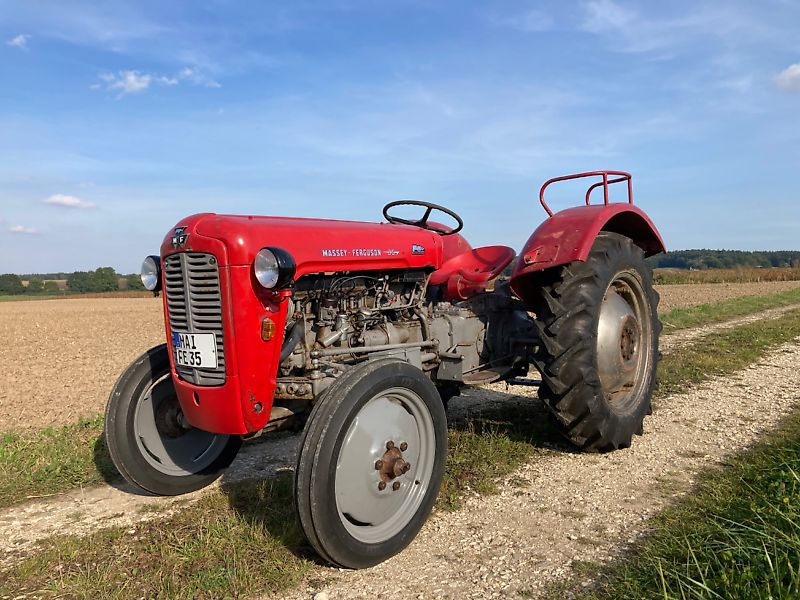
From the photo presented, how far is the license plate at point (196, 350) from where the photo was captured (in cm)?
304

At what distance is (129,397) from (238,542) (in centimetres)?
118

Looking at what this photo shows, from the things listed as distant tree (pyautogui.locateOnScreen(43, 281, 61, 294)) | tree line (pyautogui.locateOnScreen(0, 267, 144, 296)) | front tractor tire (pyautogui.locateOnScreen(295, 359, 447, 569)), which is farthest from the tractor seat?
distant tree (pyautogui.locateOnScreen(43, 281, 61, 294))

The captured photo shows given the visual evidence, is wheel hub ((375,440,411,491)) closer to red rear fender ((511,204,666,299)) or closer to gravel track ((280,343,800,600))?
gravel track ((280,343,800,600))

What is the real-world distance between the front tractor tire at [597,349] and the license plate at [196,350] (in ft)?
6.74

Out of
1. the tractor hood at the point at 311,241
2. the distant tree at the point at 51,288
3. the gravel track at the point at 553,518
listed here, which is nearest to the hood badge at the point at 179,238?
the tractor hood at the point at 311,241

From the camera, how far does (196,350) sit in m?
3.09

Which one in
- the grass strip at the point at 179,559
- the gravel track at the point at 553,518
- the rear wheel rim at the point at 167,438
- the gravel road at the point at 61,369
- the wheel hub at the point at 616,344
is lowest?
the gravel track at the point at 553,518

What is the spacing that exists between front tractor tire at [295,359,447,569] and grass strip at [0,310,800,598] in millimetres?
277

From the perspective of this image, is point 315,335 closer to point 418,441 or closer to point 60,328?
point 418,441

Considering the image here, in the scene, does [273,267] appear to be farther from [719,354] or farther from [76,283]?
[76,283]

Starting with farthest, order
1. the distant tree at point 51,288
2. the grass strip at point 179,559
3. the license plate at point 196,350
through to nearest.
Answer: the distant tree at point 51,288, the license plate at point 196,350, the grass strip at point 179,559

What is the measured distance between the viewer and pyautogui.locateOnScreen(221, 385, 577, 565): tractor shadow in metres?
3.13

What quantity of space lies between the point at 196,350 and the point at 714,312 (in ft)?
45.1

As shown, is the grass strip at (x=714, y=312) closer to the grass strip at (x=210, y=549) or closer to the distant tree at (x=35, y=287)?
the grass strip at (x=210, y=549)
